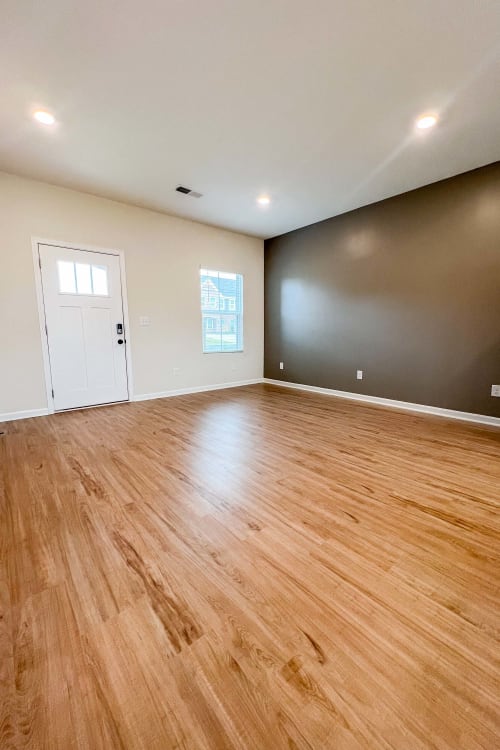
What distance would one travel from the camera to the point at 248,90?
6.98 feet

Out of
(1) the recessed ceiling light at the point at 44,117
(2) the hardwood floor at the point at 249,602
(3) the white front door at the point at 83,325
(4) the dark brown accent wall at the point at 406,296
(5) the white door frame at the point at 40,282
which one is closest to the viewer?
(2) the hardwood floor at the point at 249,602

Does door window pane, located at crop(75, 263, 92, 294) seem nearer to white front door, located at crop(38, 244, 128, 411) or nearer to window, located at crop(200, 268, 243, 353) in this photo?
white front door, located at crop(38, 244, 128, 411)

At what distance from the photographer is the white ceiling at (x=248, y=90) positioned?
163 cm

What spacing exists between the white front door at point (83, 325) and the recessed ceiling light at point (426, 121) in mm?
3580

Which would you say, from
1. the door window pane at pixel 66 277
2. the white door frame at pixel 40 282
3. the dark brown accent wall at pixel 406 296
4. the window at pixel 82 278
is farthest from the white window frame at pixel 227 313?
the door window pane at pixel 66 277

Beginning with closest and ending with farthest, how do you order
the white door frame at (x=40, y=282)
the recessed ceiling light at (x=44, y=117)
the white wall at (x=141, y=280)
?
the recessed ceiling light at (x=44, y=117), the white wall at (x=141, y=280), the white door frame at (x=40, y=282)

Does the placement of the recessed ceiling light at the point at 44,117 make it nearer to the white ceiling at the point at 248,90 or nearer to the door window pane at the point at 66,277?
the white ceiling at the point at 248,90

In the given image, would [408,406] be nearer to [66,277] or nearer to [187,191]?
[187,191]

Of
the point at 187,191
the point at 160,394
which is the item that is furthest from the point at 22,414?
the point at 187,191

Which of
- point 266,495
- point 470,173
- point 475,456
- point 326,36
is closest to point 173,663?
point 266,495

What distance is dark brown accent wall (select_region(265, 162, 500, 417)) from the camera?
3273mm

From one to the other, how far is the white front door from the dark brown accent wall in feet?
9.37

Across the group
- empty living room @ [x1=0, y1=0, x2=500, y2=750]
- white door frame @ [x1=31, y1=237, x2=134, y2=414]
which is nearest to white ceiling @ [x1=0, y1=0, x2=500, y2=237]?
empty living room @ [x1=0, y1=0, x2=500, y2=750]

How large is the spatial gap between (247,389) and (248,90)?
3944 millimetres
